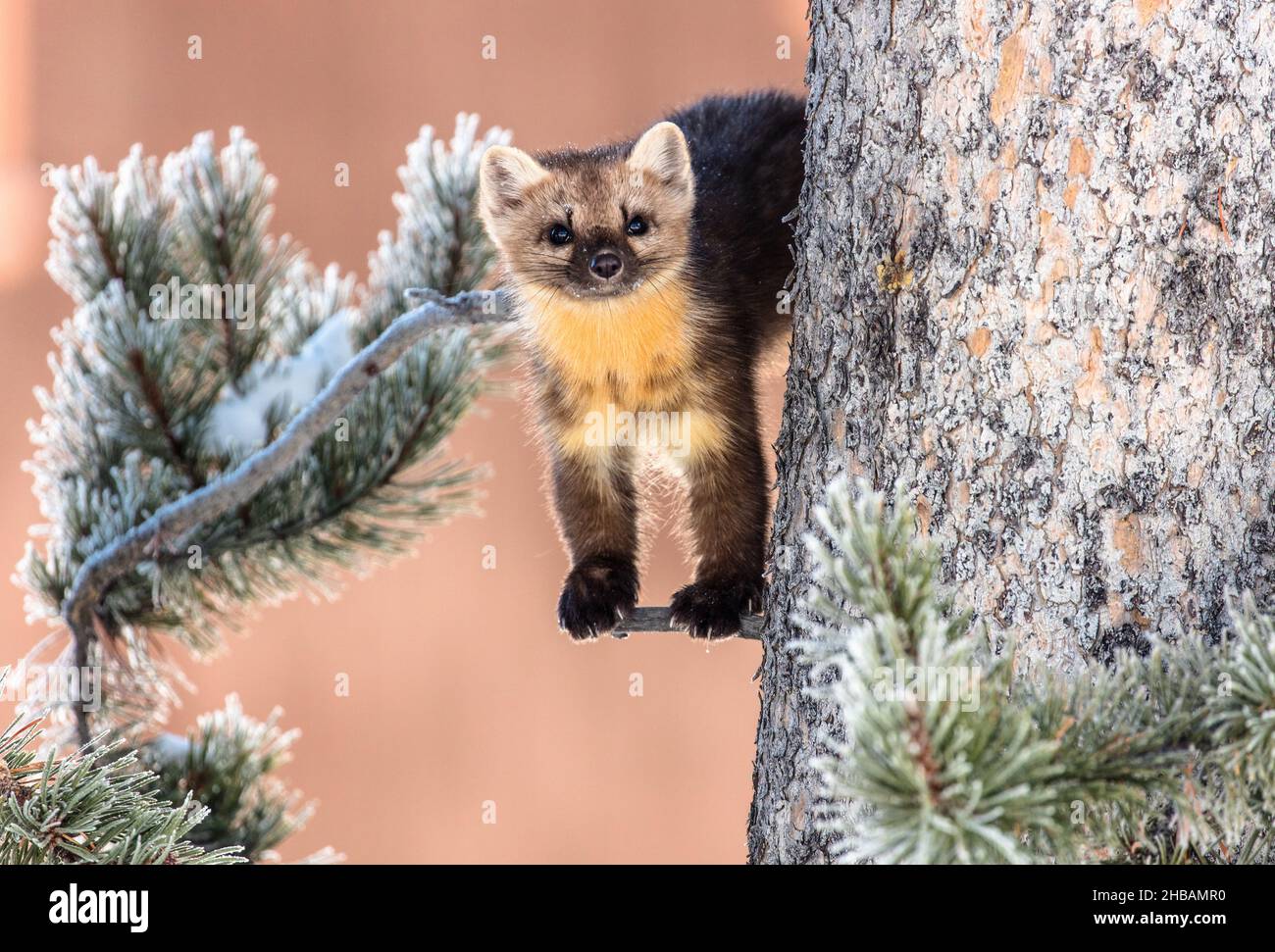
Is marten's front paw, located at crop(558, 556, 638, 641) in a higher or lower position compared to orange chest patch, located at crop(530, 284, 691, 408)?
lower

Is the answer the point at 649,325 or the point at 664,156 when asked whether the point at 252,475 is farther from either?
the point at 664,156

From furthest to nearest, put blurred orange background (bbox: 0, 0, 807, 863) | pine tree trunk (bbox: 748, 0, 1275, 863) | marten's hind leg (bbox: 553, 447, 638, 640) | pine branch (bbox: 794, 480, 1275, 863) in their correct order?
blurred orange background (bbox: 0, 0, 807, 863) → marten's hind leg (bbox: 553, 447, 638, 640) → pine tree trunk (bbox: 748, 0, 1275, 863) → pine branch (bbox: 794, 480, 1275, 863)

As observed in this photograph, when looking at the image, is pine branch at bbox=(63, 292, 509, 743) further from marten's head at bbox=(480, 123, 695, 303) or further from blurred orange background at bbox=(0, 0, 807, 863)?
blurred orange background at bbox=(0, 0, 807, 863)

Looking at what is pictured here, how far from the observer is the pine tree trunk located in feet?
3.84

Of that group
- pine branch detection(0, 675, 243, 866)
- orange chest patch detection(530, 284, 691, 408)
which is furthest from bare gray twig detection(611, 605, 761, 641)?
pine branch detection(0, 675, 243, 866)

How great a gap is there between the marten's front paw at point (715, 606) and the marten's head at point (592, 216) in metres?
0.50

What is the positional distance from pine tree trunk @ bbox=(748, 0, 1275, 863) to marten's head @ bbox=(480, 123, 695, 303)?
82cm

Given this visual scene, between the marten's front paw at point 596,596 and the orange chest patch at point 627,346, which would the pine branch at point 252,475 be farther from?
the marten's front paw at point 596,596

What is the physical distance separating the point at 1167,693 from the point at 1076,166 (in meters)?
0.52

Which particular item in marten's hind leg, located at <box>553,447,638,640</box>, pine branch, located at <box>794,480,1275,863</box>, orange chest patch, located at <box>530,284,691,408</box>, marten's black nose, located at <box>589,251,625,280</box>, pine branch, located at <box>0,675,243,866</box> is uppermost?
marten's black nose, located at <box>589,251,625,280</box>

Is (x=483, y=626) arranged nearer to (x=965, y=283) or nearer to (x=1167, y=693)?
(x=965, y=283)

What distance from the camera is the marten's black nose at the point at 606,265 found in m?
2.01
